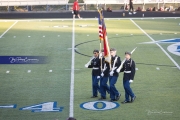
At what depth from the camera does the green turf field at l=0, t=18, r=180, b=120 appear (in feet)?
50.7

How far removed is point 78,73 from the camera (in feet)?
68.2

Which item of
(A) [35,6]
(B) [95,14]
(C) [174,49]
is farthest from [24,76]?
(A) [35,6]

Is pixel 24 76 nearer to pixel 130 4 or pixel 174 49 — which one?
pixel 174 49

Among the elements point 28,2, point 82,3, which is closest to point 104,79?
point 82,3

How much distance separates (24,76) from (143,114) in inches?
262

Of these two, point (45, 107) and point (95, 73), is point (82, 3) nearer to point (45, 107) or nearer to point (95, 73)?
point (95, 73)

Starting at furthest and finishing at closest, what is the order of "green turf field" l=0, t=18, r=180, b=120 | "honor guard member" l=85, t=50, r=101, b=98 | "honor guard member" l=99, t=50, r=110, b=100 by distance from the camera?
"honor guard member" l=85, t=50, r=101, b=98, "honor guard member" l=99, t=50, r=110, b=100, "green turf field" l=0, t=18, r=180, b=120

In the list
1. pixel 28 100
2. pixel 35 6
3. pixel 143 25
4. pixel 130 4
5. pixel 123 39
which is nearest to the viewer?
pixel 28 100

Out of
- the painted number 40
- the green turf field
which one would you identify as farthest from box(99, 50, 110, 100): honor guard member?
the painted number 40

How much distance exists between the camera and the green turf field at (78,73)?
50.7 feet

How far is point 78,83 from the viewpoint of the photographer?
19078mm

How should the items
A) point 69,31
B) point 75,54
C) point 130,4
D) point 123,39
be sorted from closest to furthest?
point 75,54, point 123,39, point 69,31, point 130,4

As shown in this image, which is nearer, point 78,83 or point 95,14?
point 78,83

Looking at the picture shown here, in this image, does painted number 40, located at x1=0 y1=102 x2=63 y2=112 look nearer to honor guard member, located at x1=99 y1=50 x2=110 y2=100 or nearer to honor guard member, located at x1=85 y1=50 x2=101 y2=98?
honor guard member, located at x1=85 y1=50 x2=101 y2=98
